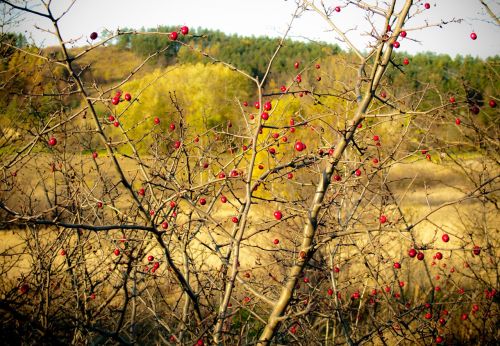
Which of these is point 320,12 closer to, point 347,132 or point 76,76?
point 347,132

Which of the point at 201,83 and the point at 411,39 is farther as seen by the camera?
the point at 201,83

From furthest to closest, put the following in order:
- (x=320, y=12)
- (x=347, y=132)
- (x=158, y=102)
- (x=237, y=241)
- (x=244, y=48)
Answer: (x=244, y=48) → (x=158, y=102) → (x=320, y=12) → (x=347, y=132) → (x=237, y=241)

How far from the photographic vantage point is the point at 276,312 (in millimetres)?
2053

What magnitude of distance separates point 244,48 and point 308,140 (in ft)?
196

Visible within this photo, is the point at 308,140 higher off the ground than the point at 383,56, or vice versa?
the point at 383,56

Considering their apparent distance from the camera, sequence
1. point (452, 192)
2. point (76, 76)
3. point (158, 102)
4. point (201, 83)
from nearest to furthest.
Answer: point (76, 76)
point (158, 102)
point (452, 192)
point (201, 83)

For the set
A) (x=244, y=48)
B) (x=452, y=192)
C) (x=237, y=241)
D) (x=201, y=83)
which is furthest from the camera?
(x=244, y=48)

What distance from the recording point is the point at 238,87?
2672 centimetres

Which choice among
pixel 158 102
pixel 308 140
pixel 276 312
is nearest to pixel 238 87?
pixel 158 102

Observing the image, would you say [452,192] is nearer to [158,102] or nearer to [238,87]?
[238,87]

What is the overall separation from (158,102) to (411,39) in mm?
20631

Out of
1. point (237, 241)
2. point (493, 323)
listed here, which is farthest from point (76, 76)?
point (493, 323)

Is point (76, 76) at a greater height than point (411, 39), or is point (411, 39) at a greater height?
point (411, 39)

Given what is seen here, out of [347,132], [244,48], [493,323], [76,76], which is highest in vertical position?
[244,48]
